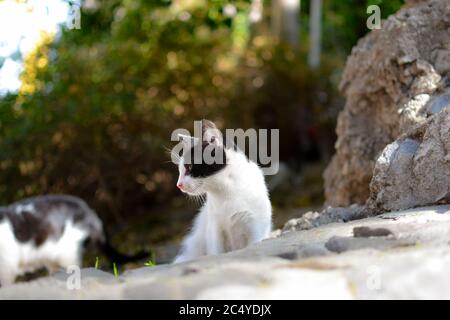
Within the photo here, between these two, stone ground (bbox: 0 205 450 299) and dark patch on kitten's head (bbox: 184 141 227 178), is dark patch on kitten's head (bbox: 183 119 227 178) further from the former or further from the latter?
Answer: stone ground (bbox: 0 205 450 299)

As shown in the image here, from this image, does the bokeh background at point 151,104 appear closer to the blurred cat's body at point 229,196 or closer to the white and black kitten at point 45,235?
the white and black kitten at point 45,235

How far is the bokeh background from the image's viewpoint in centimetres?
935

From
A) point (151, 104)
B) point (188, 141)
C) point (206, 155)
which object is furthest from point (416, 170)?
point (151, 104)

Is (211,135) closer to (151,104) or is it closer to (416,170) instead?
(416,170)

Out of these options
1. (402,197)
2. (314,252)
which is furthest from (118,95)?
(314,252)

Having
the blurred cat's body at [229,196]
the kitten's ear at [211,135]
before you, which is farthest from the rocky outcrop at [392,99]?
the kitten's ear at [211,135]

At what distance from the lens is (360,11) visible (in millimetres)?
13523

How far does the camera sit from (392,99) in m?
5.82

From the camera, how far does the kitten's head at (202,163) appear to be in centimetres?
489

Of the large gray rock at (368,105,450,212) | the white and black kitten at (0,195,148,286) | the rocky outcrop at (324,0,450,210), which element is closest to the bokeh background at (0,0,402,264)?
the white and black kitten at (0,195,148,286)

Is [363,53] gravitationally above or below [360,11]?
below

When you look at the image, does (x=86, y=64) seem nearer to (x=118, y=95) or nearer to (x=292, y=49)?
(x=118, y=95)

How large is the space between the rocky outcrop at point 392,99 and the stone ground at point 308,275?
1043 millimetres
